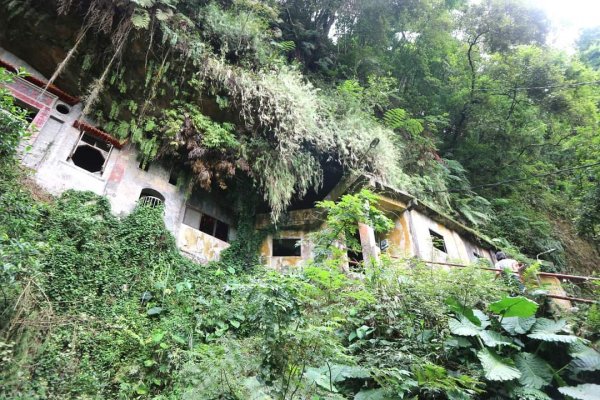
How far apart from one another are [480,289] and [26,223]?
826 centimetres

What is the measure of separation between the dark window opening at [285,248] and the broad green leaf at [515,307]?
736 centimetres

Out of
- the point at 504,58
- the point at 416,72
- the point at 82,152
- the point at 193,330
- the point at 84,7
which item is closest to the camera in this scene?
the point at 193,330

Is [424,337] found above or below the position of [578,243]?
below

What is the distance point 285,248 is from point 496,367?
828 centimetres

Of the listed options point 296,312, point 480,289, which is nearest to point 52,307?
point 296,312

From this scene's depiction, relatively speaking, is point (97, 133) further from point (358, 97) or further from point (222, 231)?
point (358, 97)

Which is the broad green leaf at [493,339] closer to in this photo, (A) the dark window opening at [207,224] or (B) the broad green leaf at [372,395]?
(B) the broad green leaf at [372,395]

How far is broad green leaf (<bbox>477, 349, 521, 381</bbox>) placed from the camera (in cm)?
454

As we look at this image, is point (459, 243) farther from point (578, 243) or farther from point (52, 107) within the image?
point (52, 107)

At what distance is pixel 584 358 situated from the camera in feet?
15.5

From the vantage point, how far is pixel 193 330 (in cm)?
735

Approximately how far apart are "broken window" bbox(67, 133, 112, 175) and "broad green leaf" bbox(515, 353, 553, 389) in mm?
10558

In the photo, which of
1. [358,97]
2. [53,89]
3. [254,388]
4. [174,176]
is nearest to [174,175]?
[174,176]

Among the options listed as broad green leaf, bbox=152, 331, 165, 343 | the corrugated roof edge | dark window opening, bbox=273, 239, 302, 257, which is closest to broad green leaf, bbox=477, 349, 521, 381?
broad green leaf, bbox=152, 331, 165, 343
